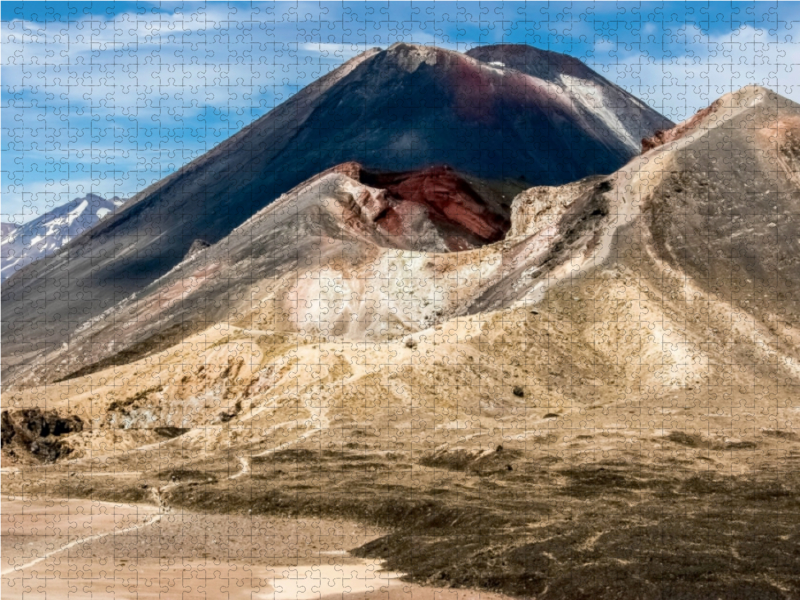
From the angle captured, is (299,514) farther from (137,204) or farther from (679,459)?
(137,204)

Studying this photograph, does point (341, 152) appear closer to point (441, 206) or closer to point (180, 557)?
point (441, 206)

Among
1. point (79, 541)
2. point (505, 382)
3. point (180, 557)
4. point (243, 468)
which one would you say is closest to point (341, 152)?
point (505, 382)

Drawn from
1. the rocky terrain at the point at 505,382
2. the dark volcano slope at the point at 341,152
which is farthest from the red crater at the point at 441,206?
the dark volcano slope at the point at 341,152

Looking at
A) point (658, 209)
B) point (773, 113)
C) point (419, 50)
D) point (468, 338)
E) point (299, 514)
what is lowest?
point (299, 514)

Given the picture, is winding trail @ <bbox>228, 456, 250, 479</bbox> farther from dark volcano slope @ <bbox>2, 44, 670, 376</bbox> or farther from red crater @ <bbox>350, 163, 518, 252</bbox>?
dark volcano slope @ <bbox>2, 44, 670, 376</bbox>

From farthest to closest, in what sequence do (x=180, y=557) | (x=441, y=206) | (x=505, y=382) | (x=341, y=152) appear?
1. (x=341, y=152)
2. (x=441, y=206)
3. (x=505, y=382)
4. (x=180, y=557)

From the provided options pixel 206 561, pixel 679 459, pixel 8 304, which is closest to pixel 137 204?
pixel 8 304
